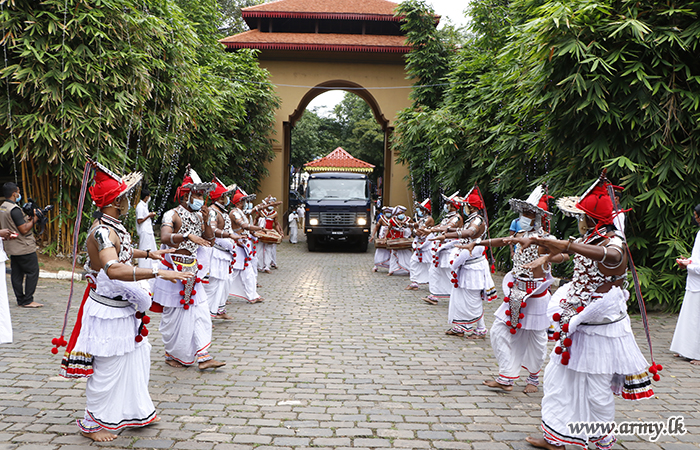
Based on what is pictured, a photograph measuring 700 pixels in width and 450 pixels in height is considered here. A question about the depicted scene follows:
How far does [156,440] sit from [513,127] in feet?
33.0

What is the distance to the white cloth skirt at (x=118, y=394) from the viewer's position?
3.67 metres

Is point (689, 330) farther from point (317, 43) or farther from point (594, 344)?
point (317, 43)

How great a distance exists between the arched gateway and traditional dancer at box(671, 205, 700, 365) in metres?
17.5

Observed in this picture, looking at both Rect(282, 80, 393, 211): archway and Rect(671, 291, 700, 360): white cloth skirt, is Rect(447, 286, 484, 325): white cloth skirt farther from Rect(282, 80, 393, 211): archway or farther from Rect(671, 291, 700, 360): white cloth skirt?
Rect(282, 80, 393, 211): archway

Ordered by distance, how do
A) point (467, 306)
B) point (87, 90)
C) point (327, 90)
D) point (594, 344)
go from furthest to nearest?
1. point (327, 90)
2. point (87, 90)
3. point (467, 306)
4. point (594, 344)

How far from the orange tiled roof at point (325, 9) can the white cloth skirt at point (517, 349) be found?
21.7m

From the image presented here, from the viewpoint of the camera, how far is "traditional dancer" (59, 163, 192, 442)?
3.63 meters

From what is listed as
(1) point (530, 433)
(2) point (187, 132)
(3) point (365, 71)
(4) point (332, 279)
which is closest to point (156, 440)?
(1) point (530, 433)

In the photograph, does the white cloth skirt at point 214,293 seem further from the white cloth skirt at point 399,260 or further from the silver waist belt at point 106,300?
the white cloth skirt at point 399,260

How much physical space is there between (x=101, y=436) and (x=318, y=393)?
1.87 metres

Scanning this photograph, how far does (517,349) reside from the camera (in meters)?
5.01

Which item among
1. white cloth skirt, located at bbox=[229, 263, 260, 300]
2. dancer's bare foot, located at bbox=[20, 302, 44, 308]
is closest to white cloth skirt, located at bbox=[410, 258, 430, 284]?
white cloth skirt, located at bbox=[229, 263, 260, 300]

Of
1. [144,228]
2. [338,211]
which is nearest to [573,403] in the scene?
[144,228]

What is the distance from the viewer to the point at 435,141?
15.4 metres
